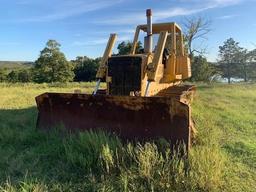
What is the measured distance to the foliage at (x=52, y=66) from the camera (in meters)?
50.3

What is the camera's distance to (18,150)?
5.16 m

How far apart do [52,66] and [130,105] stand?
162 ft

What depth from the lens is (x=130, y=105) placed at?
5250 mm

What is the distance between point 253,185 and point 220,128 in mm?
3180

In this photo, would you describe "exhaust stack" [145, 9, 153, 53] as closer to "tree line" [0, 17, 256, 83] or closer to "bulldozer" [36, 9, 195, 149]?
"bulldozer" [36, 9, 195, 149]

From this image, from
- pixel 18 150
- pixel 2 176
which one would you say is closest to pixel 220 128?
pixel 18 150

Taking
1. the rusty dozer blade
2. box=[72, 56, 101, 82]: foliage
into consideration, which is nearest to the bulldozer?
the rusty dozer blade

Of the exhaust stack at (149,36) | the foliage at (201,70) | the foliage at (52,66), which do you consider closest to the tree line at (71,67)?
the foliage at (52,66)

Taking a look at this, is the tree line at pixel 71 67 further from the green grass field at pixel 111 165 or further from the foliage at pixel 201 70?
the green grass field at pixel 111 165

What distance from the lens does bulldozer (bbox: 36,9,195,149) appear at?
16.3ft

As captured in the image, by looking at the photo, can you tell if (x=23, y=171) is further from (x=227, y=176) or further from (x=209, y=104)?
(x=209, y=104)

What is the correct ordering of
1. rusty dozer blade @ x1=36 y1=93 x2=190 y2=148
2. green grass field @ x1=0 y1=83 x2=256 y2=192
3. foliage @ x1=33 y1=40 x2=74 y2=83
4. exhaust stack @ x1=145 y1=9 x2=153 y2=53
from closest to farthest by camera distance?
green grass field @ x1=0 y1=83 x2=256 y2=192 → rusty dozer blade @ x1=36 y1=93 x2=190 y2=148 → exhaust stack @ x1=145 y1=9 x2=153 y2=53 → foliage @ x1=33 y1=40 x2=74 y2=83

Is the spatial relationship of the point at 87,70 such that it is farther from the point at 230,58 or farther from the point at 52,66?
the point at 230,58

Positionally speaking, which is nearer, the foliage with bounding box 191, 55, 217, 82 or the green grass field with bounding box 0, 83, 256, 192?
the green grass field with bounding box 0, 83, 256, 192
